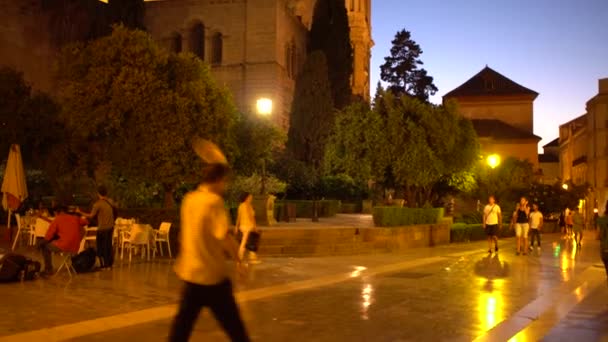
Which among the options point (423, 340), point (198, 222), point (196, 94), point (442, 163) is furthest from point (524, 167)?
point (198, 222)

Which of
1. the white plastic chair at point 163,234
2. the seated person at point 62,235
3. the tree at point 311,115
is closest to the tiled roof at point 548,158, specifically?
the tree at point 311,115

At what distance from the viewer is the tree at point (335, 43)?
4884 cm

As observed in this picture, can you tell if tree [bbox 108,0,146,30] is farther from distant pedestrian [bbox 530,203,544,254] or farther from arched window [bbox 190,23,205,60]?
distant pedestrian [bbox 530,203,544,254]

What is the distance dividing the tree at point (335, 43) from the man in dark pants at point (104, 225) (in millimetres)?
35867

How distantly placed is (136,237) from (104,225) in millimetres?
1989

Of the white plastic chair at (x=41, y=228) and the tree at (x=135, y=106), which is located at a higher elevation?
the tree at (x=135, y=106)

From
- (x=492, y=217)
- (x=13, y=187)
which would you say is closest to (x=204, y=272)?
(x=13, y=187)

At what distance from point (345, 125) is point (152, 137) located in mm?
9268

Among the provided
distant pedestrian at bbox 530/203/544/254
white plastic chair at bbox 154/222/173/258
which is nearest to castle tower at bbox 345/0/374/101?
distant pedestrian at bbox 530/203/544/254

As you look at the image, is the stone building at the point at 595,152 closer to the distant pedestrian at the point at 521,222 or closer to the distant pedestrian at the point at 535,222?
the distant pedestrian at the point at 535,222

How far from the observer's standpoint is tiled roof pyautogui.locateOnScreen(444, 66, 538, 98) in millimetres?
72000

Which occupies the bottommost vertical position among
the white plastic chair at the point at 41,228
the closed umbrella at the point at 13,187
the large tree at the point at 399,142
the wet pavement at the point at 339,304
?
the wet pavement at the point at 339,304

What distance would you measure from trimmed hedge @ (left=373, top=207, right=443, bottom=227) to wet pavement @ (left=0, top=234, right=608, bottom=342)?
6512 mm

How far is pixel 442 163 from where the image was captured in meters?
26.6
